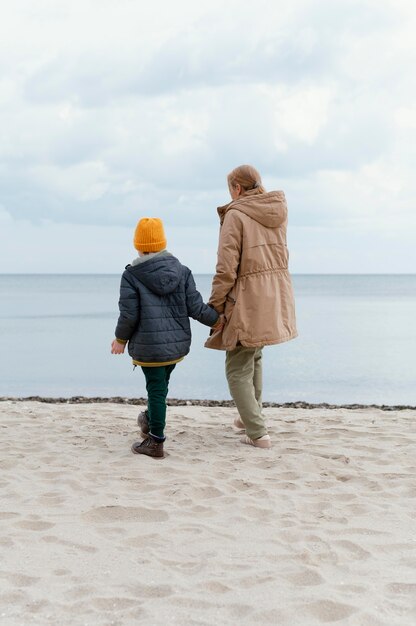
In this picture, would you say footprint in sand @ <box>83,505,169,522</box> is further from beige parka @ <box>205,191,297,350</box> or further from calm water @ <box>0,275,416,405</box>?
calm water @ <box>0,275,416,405</box>

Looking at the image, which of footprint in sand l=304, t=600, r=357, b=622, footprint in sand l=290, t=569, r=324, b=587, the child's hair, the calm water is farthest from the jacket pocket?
the calm water

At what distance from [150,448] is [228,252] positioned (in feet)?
5.40

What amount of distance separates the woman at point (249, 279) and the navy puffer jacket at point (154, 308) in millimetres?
352

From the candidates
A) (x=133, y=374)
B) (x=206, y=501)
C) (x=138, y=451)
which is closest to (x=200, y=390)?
(x=133, y=374)

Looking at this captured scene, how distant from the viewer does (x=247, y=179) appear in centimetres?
596

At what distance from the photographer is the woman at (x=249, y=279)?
19.3 ft

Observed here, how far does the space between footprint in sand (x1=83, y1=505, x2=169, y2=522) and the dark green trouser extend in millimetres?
1215

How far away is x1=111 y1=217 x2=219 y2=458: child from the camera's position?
5629 millimetres

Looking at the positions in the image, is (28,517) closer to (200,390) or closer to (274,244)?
(274,244)

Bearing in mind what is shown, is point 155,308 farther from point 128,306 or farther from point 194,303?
point 194,303

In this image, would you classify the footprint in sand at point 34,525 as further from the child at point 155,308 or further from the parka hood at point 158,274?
the parka hood at point 158,274

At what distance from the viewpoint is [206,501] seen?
487cm


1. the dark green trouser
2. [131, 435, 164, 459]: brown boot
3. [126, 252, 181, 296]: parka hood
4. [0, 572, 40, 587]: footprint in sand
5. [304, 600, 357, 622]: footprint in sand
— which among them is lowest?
[0, 572, 40, 587]: footprint in sand

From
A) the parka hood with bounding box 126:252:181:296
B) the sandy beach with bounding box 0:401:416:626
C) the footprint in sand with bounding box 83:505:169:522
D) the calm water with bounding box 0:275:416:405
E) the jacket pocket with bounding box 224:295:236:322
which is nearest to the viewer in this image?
the sandy beach with bounding box 0:401:416:626
